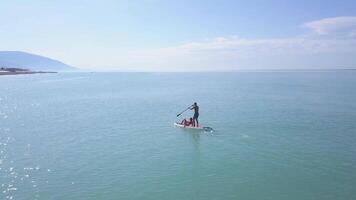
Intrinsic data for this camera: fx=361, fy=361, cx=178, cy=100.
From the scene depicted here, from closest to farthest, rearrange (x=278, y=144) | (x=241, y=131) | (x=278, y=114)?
(x=278, y=144), (x=241, y=131), (x=278, y=114)

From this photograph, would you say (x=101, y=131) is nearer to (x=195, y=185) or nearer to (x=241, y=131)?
(x=241, y=131)

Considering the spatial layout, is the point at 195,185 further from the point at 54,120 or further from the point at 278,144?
the point at 54,120

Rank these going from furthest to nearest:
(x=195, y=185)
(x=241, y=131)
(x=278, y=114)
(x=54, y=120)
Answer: (x=278, y=114)
(x=54, y=120)
(x=241, y=131)
(x=195, y=185)

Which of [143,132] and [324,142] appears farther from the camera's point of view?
[143,132]

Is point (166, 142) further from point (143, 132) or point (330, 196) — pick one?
point (330, 196)

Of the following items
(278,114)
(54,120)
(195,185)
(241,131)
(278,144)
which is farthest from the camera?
(278,114)

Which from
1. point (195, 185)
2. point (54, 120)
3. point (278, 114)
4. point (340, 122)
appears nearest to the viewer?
point (195, 185)

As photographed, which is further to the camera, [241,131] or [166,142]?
[241,131]

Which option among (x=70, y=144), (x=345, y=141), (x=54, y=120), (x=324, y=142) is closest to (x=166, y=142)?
(x=70, y=144)

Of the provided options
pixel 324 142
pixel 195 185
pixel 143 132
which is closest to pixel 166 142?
pixel 143 132
